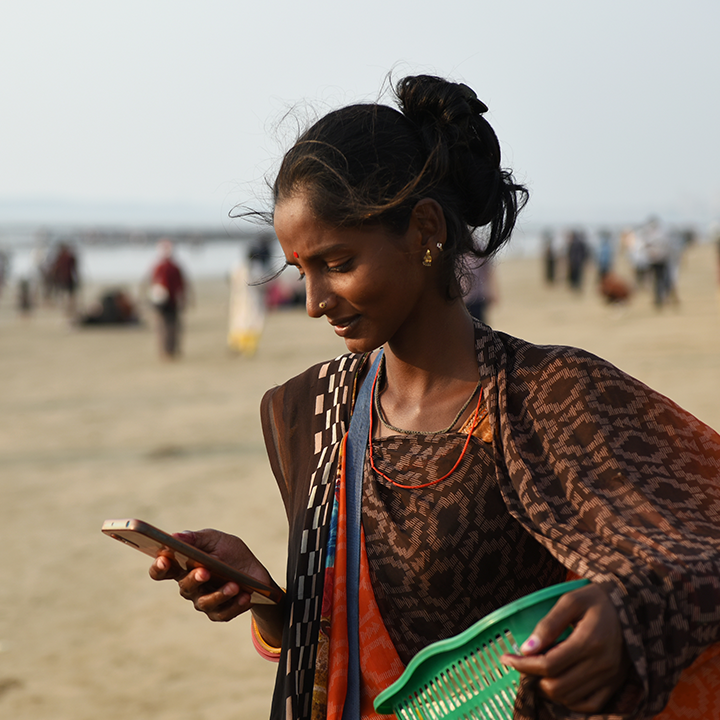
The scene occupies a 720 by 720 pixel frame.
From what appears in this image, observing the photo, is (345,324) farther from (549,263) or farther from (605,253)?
(549,263)

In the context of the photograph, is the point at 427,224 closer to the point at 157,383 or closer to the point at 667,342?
the point at 157,383

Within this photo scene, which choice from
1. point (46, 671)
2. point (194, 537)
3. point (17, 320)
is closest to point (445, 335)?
point (194, 537)

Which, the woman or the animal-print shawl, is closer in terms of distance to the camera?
the animal-print shawl

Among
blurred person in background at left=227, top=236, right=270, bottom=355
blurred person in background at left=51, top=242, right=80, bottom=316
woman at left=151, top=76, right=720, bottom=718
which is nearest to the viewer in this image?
woman at left=151, top=76, right=720, bottom=718

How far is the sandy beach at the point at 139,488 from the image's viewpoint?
13.5 feet

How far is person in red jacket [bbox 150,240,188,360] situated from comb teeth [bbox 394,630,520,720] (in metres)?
12.2

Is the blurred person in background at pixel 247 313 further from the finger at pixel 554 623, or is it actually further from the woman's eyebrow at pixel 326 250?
the finger at pixel 554 623

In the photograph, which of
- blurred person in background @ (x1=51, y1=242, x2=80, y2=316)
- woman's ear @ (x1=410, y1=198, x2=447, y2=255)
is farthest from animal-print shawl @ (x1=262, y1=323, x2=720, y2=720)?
blurred person in background @ (x1=51, y1=242, x2=80, y2=316)

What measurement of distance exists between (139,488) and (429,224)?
18.4 feet

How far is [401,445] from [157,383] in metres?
10.4

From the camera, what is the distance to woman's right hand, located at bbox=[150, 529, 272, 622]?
70.1 inches

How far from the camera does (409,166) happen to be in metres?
1.77

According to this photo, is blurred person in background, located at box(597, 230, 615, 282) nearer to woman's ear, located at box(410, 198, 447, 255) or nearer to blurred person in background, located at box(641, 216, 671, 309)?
blurred person in background, located at box(641, 216, 671, 309)

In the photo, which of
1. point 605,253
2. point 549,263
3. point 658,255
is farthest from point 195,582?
point 549,263
